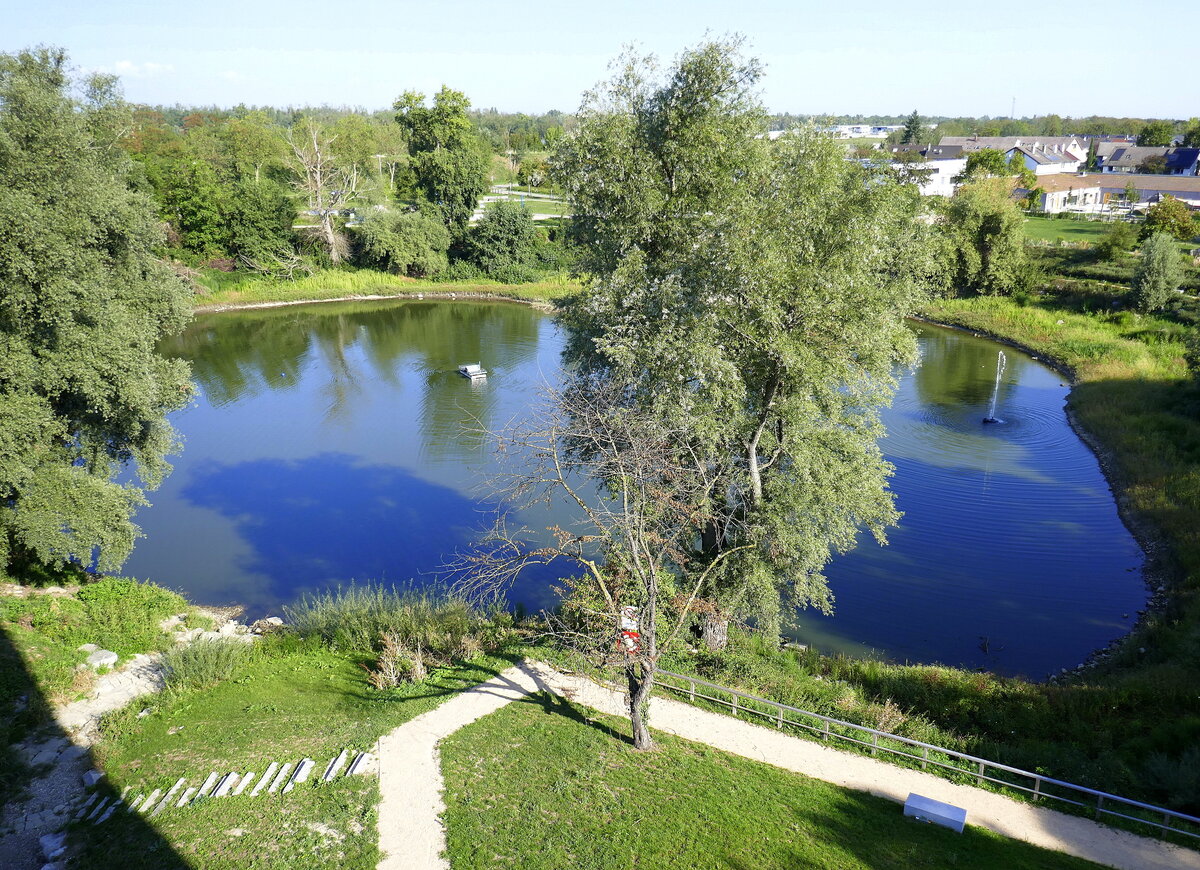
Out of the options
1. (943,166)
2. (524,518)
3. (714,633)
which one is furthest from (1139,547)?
(943,166)

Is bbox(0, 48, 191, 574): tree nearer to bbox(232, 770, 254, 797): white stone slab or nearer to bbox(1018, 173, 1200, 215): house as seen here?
bbox(232, 770, 254, 797): white stone slab

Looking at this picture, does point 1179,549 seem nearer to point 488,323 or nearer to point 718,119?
point 718,119

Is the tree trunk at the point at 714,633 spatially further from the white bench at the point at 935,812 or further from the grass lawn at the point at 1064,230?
the grass lawn at the point at 1064,230

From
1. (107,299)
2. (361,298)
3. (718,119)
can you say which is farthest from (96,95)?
(361,298)

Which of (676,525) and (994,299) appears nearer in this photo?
(676,525)

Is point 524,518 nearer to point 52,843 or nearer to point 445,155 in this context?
point 52,843

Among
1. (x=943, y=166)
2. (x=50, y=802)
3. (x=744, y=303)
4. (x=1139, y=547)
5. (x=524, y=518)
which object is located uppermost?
(x=943, y=166)
